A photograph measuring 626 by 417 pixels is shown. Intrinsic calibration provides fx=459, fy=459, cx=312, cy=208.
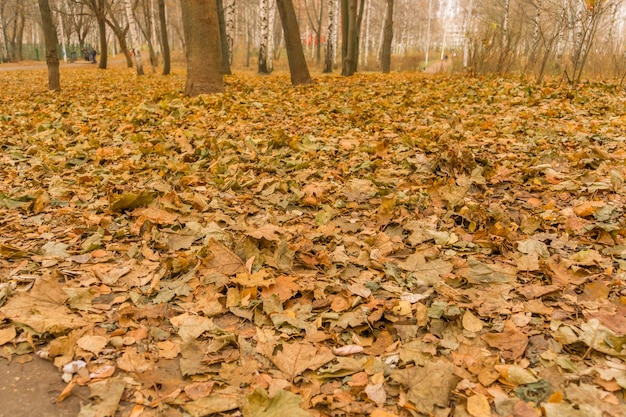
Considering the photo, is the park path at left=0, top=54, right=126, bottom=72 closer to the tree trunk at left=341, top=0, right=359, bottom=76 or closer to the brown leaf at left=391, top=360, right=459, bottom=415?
the tree trunk at left=341, top=0, right=359, bottom=76

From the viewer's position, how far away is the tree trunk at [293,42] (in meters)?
9.70

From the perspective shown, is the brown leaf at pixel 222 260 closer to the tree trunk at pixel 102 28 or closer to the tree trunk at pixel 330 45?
the tree trunk at pixel 330 45

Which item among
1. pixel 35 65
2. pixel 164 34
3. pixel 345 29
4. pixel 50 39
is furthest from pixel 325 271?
pixel 35 65

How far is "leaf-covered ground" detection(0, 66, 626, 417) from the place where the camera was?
5.50 ft

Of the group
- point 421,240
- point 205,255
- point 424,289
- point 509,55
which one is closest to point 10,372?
point 205,255

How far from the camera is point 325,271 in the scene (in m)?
2.47

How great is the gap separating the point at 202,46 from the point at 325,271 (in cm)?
612

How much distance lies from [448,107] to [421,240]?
4309 millimetres

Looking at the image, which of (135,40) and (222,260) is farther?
(135,40)

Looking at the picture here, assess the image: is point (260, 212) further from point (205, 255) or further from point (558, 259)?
point (558, 259)

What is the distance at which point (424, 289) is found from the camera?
227 cm

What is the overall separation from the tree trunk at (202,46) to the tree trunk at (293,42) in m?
2.35

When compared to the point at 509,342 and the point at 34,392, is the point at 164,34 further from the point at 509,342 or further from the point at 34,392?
the point at 509,342

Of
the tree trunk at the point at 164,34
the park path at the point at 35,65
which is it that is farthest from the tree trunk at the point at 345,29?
the park path at the point at 35,65
